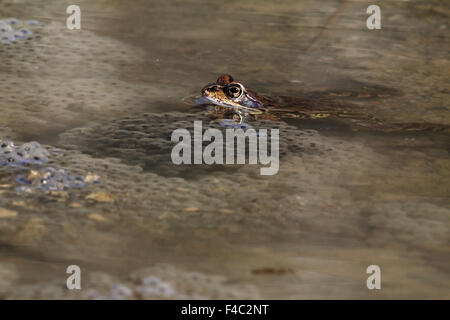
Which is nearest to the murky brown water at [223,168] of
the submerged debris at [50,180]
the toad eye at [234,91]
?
the submerged debris at [50,180]

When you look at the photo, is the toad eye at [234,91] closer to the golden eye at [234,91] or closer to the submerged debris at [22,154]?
the golden eye at [234,91]

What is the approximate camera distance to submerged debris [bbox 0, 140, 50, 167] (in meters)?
2.61

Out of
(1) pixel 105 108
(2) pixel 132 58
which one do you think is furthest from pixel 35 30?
(1) pixel 105 108

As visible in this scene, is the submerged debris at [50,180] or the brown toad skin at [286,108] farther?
the brown toad skin at [286,108]

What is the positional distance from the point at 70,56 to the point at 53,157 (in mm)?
1571

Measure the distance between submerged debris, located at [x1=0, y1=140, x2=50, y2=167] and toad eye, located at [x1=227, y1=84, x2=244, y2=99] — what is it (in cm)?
110

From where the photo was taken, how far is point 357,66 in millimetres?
4188

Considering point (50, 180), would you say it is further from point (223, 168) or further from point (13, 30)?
point (13, 30)

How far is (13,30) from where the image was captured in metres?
4.46

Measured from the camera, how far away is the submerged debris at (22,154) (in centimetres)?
261

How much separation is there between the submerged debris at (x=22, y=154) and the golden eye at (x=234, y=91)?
3.62ft

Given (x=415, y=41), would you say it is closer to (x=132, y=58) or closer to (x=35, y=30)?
(x=132, y=58)

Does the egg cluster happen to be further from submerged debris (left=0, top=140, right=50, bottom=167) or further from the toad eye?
submerged debris (left=0, top=140, right=50, bottom=167)

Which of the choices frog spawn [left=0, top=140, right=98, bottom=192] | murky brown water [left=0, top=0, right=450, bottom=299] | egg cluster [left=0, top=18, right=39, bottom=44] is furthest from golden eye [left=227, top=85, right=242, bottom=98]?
egg cluster [left=0, top=18, right=39, bottom=44]
